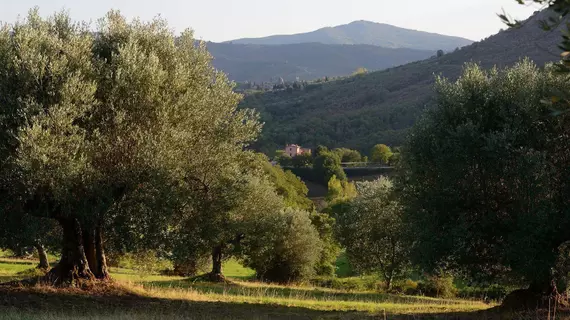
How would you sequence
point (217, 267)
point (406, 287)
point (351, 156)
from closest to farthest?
point (217, 267)
point (406, 287)
point (351, 156)

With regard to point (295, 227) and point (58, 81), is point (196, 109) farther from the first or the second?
point (295, 227)

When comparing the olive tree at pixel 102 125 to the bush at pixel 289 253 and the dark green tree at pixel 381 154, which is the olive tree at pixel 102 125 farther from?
the dark green tree at pixel 381 154

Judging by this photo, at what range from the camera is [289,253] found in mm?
43375

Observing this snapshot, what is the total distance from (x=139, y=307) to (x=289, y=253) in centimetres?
2638

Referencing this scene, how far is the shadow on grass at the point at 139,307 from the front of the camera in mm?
16531

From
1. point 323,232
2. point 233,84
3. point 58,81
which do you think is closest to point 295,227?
point 323,232

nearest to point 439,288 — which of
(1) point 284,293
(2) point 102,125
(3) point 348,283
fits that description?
(3) point 348,283

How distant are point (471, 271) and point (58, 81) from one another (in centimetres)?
1531

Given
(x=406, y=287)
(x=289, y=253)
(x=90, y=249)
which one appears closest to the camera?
(x=90, y=249)

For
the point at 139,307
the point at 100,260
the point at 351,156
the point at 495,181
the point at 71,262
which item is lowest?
the point at 139,307

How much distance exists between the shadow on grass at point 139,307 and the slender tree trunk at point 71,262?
2.10 ft


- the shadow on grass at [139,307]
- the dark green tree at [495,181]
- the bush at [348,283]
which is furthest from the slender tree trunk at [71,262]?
the bush at [348,283]

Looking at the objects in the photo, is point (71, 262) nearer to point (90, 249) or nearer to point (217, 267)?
point (90, 249)

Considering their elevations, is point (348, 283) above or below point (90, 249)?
below
